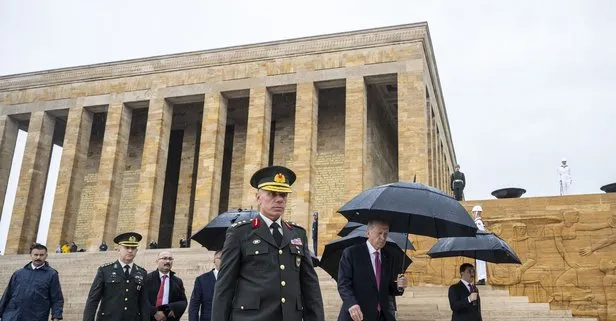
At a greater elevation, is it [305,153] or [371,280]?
[305,153]

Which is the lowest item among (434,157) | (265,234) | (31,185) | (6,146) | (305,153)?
(265,234)

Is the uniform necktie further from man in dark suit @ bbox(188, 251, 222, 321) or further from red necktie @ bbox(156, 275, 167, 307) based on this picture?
red necktie @ bbox(156, 275, 167, 307)

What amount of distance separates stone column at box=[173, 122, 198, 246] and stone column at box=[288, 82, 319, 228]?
20.1ft

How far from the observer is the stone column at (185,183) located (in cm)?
2653

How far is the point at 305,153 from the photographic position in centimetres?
2292

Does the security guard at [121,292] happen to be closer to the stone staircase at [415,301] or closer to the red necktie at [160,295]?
the red necktie at [160,295]

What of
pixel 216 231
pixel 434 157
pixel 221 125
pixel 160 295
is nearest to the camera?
pixel 160 295

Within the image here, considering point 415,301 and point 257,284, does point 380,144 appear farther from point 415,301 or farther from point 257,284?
point 257,284

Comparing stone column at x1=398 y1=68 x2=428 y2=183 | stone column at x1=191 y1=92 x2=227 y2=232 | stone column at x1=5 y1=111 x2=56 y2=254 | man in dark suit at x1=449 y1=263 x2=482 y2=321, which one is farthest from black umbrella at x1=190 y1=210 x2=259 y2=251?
stone column at x1=5 y1=111 x2=56 y2=254

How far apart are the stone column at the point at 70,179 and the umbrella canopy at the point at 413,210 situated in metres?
22.5

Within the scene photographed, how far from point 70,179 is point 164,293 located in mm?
21274

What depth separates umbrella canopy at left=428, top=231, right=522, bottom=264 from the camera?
7535 millimetres

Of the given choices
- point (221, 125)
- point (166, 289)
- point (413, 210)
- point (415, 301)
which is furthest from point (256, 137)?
point (413, 210)

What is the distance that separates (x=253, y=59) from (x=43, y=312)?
61.6 feet
